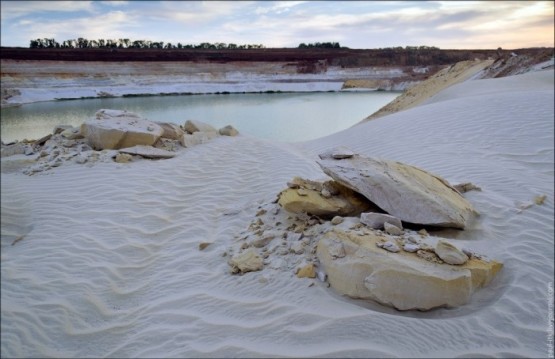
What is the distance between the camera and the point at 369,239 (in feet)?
10.4

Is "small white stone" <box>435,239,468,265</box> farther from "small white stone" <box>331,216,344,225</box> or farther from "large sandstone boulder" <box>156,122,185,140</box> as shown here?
"large sandstone boulder" <box>156,122,185,140</box>

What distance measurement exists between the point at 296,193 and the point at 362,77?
4159 centimetres

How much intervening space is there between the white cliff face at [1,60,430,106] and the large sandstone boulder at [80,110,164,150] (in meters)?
22.5

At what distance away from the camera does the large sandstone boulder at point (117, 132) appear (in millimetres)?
7125

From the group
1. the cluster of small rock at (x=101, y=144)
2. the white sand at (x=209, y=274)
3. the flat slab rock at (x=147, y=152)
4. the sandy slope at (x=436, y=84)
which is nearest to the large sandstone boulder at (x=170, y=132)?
the cluster of small rock at (x=101, y=144)

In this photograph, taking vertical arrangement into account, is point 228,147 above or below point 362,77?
below

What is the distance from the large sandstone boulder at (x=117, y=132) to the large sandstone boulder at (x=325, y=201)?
4.25 m

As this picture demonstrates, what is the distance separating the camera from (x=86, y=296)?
10.5ft

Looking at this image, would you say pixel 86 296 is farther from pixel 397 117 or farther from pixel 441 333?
pixel 397 117

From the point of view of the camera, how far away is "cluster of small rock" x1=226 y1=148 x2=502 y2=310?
A: 2.76 m

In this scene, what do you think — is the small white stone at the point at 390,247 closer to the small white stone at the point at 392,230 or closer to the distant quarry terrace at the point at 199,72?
the small white stone at the point at 392,230

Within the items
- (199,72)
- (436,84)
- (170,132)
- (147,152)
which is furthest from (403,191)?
(199,72)

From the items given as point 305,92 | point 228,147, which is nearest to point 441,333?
point 228,147

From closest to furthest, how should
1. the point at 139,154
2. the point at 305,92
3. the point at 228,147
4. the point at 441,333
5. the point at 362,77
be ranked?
the point at 441,333
the point at 139,154
the point at 228,147
the point at 305,92
the point at 362,77
